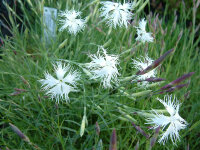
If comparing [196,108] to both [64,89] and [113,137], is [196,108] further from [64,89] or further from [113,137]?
[113,137]

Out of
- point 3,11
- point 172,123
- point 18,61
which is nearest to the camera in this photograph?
point 172,123

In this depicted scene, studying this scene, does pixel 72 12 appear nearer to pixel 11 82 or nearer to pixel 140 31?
pixel 140 31

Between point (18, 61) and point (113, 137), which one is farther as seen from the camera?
point (18, 61)

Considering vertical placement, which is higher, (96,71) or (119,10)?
(119,10)

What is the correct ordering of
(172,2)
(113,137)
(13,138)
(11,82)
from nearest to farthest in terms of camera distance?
1. (113,137)
2. (13,138)
3. (11,82)
4. (172,2)

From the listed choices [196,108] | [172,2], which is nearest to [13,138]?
[196,108]

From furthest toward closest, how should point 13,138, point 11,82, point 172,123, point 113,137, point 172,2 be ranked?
point 172,2
point 11,82
point 13,138
point 172,123
point 113,137

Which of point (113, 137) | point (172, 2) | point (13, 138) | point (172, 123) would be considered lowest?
point (13, 138)

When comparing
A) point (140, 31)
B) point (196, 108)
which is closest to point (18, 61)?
point (140, 31)

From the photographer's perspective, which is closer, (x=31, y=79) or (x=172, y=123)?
(x=172, y=123)
